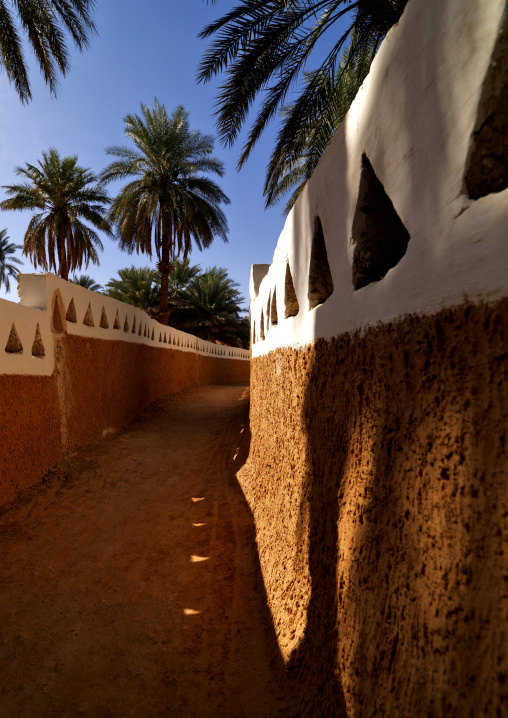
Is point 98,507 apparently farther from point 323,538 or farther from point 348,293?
point 348,293

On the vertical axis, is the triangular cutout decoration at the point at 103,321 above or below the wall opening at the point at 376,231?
above

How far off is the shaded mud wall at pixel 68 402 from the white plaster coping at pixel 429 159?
3641 mm

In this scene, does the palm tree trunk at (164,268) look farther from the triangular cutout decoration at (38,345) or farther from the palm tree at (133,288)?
the triangular cutout decoration at (38,345)

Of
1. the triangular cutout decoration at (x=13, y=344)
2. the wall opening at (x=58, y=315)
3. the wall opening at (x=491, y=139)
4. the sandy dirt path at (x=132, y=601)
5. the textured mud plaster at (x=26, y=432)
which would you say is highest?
the wall opening at (x=58, y=315)

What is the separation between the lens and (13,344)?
166 inches

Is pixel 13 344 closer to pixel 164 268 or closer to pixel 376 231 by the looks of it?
pixel 376 231

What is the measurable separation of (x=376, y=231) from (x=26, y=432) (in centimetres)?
403

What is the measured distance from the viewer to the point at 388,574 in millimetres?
1236

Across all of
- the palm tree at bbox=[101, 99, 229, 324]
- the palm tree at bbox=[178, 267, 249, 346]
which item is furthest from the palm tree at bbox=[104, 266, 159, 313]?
the palm tree at bbox=[101, 99, 229, 324]

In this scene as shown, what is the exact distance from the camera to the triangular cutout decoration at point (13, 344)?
4168mm

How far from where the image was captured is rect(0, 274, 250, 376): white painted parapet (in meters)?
4.16

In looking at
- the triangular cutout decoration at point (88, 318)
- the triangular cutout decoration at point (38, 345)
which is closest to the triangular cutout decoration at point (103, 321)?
the triangular cutout decoration at point (88, 318)

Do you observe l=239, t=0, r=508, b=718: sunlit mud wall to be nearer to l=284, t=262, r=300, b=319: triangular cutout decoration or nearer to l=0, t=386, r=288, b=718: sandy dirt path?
l=0, t=386, r=288, b=718: sandy dirt path

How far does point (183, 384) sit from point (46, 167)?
28.9 feet
